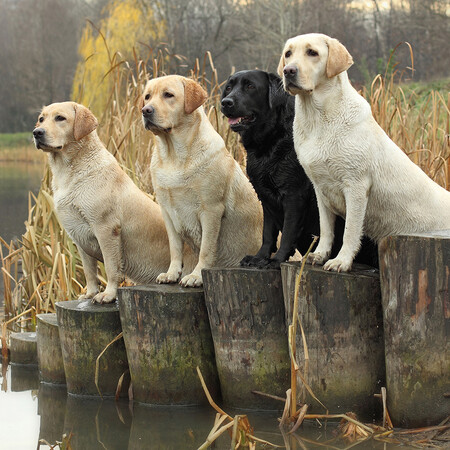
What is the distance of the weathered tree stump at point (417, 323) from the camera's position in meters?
3.16

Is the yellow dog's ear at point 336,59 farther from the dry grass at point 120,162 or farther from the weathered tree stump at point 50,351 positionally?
the weathered tree stump at point 50,351

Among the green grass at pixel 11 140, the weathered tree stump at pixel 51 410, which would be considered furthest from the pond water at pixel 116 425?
the green grass at pixel 11 140

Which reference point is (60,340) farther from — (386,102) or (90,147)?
(386,102)

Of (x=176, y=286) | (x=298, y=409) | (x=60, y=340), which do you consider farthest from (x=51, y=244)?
(x=298, y=409)

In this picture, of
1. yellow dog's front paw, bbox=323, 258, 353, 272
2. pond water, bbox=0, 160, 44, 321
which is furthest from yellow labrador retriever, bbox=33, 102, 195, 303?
pond water, bbox=0, 160, 44, 321

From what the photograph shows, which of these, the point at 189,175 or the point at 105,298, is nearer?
the point at 189,175

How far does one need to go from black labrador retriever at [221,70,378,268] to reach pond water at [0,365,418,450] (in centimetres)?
81

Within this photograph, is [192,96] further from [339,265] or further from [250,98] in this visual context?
[339,265]

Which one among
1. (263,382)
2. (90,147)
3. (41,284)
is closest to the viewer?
(263,382)

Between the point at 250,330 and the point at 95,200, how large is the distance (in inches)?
45.0

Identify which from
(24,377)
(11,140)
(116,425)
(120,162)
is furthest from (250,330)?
(11,140)

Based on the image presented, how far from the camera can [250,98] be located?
12.3 ft

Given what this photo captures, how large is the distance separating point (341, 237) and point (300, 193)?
0.31m

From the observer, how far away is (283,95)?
12.5ft
